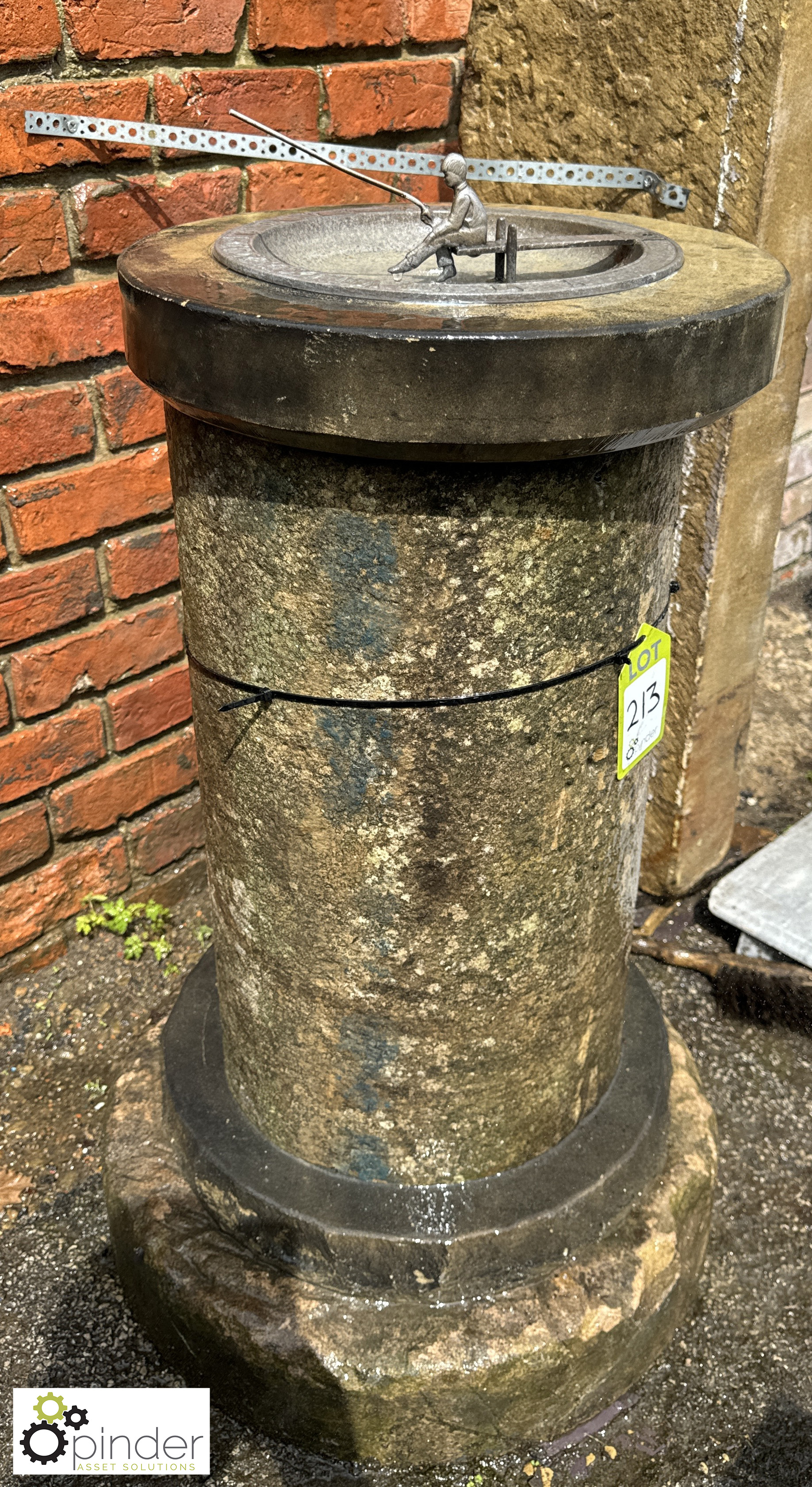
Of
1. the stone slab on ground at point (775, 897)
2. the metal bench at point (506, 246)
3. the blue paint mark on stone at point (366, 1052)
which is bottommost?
the stone slab on ground at point (775, 897)

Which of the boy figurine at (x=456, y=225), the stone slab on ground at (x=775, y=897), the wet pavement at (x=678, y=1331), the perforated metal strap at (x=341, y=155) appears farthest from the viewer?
the stone slab on ground at (x=775, y=897)

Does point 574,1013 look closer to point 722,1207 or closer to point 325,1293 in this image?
point 325,1293

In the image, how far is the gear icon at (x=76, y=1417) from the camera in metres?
1.48

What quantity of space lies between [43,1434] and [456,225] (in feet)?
5.24

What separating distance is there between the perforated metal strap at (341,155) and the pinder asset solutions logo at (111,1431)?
1687mm

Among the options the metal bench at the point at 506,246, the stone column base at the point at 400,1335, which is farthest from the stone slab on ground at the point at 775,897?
the metal bench at the point at 506,246

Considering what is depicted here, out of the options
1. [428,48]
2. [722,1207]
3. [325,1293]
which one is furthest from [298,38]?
[722,1207]

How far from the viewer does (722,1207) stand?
76.8 inches

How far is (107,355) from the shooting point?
1.94 meters

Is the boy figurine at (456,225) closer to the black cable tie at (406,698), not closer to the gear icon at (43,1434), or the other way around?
the black cable tie at (406,698)

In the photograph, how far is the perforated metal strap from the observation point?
68.0 inches

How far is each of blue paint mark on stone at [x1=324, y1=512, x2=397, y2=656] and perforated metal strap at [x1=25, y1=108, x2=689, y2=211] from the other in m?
0.73

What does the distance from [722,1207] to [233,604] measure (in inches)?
54.0

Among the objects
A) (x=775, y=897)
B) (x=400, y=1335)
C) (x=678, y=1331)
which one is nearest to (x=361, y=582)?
(x=400, y=1335)
